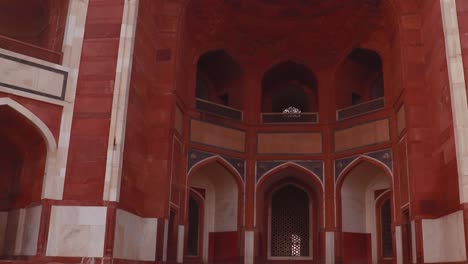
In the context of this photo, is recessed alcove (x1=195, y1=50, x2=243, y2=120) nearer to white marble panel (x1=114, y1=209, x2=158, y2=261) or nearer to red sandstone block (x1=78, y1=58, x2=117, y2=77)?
white marble panel (x1=114, y1=209, x2=158, y2=261)

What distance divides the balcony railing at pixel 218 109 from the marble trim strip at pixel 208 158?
1183mm

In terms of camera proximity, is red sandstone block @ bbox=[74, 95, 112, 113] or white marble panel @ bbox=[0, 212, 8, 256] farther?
white marble panel @ bbox=[0, 212, 8, 256]

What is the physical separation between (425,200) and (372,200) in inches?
158

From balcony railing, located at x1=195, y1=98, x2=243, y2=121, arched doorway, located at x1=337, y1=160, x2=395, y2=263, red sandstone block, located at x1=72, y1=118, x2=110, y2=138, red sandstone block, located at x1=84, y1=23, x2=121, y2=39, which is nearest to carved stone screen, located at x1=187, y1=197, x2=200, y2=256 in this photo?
balcony railing, located at x1=195, y1=98, x2=243, y2=121

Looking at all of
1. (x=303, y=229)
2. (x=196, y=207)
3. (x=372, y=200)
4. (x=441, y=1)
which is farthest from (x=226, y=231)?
(x=441, y=1)

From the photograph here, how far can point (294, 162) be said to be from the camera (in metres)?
15.0

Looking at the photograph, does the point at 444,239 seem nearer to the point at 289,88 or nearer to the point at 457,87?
the point at 457,87

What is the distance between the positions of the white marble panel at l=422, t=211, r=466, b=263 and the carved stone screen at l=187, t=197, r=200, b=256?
6.58 m

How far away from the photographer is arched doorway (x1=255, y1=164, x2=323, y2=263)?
14.9 m

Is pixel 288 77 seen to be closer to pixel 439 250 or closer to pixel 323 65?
pixel 323 65

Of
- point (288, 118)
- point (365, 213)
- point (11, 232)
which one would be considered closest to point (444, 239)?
point (365, 213)

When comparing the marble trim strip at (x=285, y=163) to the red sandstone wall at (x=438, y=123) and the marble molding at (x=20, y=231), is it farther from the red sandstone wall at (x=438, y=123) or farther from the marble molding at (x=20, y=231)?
the marble molding at (x=20, y=231)

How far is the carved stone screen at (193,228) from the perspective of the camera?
583 inches

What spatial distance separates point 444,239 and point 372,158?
12.4ft
